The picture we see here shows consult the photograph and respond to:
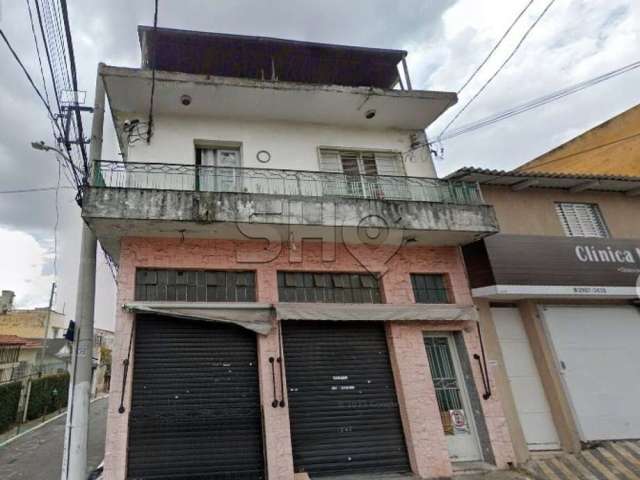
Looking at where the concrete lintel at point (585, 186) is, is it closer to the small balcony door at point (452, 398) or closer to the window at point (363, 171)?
the window at point (363, 171)

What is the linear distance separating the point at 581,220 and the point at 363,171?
19.6ft

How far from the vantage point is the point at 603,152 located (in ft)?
41.2

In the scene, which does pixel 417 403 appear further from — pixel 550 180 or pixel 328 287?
pixel 550 180

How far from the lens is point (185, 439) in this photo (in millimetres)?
5891

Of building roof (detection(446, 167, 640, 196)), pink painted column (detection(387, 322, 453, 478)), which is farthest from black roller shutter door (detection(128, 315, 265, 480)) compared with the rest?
building roof (detection(446, 167, 640, 196))

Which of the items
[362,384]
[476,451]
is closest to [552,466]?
[476,451]

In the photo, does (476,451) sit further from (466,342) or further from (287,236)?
(287,236)

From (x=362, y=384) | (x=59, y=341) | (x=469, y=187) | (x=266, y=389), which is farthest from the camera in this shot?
(x=59, y=341)

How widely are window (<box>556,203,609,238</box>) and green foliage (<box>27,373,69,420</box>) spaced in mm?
25321

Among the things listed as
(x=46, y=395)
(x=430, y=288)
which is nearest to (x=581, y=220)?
(x=430, y=288)

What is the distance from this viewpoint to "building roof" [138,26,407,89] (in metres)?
9.20

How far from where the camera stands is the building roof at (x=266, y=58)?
30.2ft

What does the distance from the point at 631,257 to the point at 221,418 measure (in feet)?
32.1

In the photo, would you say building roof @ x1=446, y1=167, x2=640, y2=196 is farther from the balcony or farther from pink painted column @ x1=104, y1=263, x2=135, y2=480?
pink painted column @ x1=104, y1=263, x2=135, y2=480
